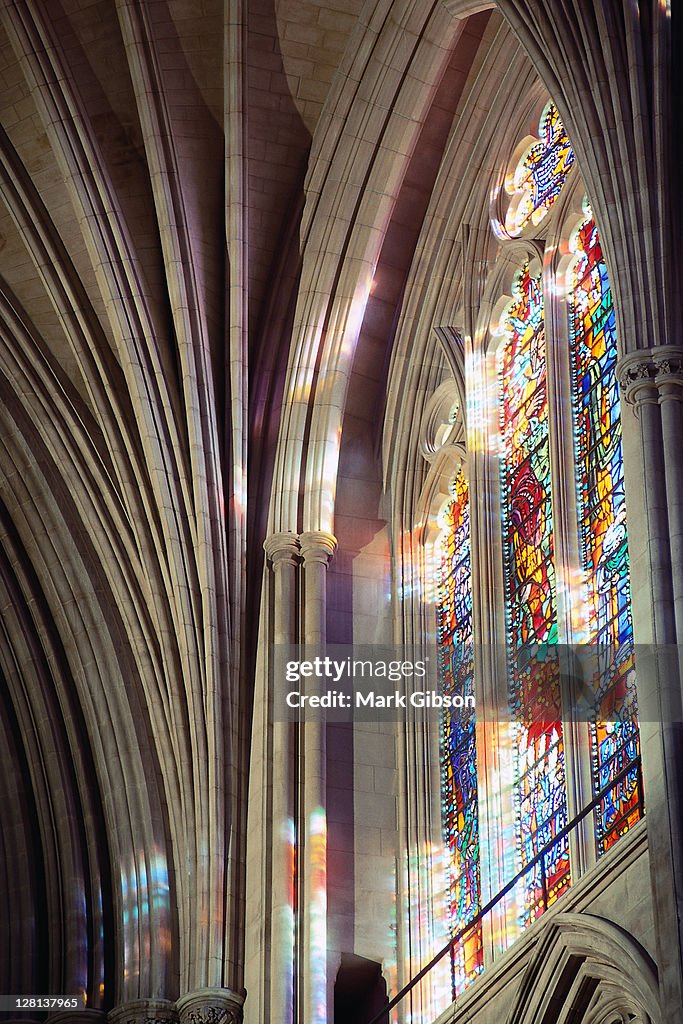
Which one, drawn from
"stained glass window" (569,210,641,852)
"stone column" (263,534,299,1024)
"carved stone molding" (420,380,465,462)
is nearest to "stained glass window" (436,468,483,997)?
"carved stone molding" (420,380,465,462)

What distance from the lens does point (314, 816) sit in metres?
15.7

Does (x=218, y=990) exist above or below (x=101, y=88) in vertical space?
below

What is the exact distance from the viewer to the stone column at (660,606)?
10367 mm

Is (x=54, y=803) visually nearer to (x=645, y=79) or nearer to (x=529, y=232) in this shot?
(x=529, y=232)

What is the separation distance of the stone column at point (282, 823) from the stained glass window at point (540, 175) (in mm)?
3171

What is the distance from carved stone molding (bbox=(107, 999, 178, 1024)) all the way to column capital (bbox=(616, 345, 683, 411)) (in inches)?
311

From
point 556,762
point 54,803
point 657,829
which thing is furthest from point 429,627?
point 657,829

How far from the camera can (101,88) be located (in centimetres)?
1744

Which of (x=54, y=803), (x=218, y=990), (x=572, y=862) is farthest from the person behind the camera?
(x=54, y=803)

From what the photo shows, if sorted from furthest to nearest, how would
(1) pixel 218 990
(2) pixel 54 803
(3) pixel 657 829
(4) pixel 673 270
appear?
(2) pixel 54 803
(1) pixel 218 990
(4) pixel 673 270
(3) pixel 657 829

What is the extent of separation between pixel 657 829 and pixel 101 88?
9.33 meters

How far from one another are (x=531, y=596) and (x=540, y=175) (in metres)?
3.49

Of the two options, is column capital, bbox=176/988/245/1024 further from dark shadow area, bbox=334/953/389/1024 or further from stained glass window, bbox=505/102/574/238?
stained glass window, bbox=505/102/574/238

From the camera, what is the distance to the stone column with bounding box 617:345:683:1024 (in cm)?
1037
